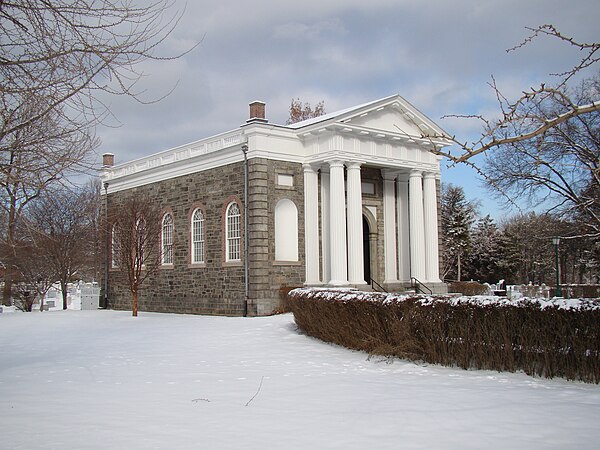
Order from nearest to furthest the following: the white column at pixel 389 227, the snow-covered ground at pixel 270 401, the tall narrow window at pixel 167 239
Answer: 1. the snow-covered ground at pixel 270 401
2. the white column at pixel 389 227
3. the tall narrow window at pixel 167 239

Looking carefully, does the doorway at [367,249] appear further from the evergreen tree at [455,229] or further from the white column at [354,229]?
the evergreen tree at [455,229]

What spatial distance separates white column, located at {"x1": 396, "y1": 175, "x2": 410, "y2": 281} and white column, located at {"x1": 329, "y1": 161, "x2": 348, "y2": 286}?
4.67 metres

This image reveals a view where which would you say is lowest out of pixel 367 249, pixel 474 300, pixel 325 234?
pixel 474 300

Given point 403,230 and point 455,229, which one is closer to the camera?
point 403,230

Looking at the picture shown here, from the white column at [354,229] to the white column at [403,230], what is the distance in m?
3.96

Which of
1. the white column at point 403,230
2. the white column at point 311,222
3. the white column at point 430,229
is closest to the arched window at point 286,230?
the white column at point 311,222

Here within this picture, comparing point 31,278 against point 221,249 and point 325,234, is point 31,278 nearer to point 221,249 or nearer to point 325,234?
point 221,249

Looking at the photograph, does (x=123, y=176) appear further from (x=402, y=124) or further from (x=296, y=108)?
(x=296, y=108)

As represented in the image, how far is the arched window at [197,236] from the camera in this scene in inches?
1056

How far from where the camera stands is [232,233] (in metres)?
25.1

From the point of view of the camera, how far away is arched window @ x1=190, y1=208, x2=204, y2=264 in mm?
26812

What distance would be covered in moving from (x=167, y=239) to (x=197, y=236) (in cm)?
241

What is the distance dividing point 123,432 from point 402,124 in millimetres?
21649

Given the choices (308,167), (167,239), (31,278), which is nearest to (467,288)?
(308,167)
